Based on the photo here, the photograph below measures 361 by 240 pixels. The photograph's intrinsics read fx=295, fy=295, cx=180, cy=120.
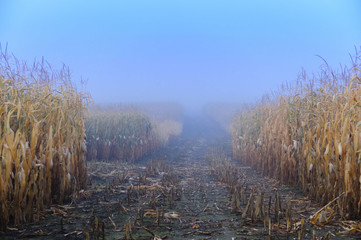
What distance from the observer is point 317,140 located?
17.9ft

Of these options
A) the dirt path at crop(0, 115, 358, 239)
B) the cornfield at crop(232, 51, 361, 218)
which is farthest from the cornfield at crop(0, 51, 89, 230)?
the cornfield at crop(232, 51, 361, 218)

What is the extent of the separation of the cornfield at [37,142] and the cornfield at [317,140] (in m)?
4.23

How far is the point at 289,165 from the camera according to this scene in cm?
675

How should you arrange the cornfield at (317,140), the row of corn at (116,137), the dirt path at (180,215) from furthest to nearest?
the row of corn at (116,137) < the cornfield at (317,140) < the dirt path at (180,215)

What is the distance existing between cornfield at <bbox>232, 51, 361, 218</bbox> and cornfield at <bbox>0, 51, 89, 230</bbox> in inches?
167

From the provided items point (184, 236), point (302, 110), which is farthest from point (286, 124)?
point (184, 236)

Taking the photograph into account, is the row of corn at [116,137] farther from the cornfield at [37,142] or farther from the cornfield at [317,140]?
the cornfield at [37,142]

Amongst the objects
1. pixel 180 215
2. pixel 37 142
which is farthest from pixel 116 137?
pixel 180 215

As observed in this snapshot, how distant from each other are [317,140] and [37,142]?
4.86 metres

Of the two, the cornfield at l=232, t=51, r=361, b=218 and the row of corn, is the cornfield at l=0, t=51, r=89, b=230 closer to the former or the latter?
the cornfield at l=232, t=51, r=361, b=218

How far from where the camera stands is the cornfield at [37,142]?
367 centimetres

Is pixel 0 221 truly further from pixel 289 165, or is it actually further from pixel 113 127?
pixel 113 127

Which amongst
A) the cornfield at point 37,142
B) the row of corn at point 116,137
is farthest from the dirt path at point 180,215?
the row of corn at point 116,137

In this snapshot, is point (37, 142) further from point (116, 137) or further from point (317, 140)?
Result: point (116, 137)
